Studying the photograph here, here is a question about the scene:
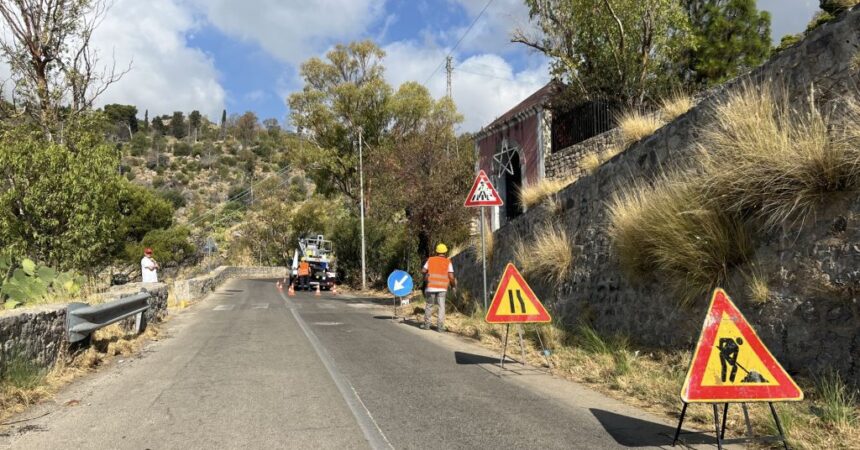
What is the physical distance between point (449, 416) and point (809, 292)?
143 inches

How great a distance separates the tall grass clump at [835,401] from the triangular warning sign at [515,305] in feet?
11.3

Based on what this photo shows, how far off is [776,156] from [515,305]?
3.70 metres

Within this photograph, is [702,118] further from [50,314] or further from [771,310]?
[50,314]

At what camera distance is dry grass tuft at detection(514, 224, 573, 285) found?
10.8 metres

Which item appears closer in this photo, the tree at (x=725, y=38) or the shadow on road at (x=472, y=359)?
the shadow on road at (x=472, y=359)

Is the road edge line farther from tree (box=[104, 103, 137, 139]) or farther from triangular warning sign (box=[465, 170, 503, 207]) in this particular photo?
tree (box=[104, 103, 137, 139])

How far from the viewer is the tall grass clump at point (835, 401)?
15.6 feet

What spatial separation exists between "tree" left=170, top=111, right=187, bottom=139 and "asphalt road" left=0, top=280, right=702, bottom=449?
12394 centimetres

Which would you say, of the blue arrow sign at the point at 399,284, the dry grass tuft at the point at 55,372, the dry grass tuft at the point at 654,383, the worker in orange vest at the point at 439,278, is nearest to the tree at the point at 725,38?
the blue arrow sign at the point at 399,284

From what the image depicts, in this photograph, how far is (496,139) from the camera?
24000 mm

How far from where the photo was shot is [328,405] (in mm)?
6125

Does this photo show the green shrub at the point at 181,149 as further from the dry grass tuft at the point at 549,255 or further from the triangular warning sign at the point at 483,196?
the dry grass tuft at the point at 549,255

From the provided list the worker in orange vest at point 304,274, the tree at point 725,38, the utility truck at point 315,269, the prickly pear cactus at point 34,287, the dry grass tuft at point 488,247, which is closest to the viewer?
the prickly pear cactus at point 34,287

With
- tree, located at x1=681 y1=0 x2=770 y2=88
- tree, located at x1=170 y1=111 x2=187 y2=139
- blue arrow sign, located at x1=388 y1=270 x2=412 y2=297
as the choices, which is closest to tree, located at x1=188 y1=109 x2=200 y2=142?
tree, located at x1=170 y1=111 x2=187 y2=139
